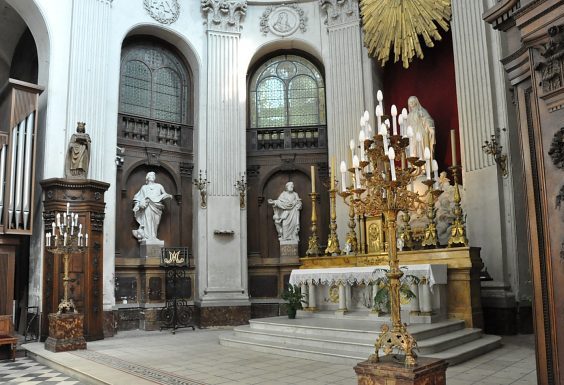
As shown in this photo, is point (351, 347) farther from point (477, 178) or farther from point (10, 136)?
point (10, 136)

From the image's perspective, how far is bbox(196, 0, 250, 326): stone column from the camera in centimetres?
1316

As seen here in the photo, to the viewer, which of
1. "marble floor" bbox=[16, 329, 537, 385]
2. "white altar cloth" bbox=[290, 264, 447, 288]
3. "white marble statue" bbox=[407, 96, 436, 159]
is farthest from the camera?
"white marble statue" bbox=[407, 96, 436, 159]

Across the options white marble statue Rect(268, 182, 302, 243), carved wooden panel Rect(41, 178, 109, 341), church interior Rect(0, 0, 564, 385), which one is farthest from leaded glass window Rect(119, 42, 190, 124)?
white marble statue Rect(268, 182, 302, 243)

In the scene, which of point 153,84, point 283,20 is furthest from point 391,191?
point 283,20

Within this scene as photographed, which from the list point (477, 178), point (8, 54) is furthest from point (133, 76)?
point (477, 178)

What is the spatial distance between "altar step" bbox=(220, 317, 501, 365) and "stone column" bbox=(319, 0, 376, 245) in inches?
190

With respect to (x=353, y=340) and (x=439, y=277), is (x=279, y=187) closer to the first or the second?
(x=439, y=277)

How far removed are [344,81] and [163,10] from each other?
5338 mm

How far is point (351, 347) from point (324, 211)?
7480 mm

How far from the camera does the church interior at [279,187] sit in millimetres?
4785

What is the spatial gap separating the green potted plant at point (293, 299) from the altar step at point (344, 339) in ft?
1.06

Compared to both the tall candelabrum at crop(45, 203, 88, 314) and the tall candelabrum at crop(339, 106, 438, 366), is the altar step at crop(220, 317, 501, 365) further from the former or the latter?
the tall candelabrum at crop(45, 203, 88, 314)

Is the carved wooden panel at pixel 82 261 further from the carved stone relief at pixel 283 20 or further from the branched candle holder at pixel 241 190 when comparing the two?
the carved stone relief at pixel 283 20

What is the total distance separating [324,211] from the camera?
14586 mm
